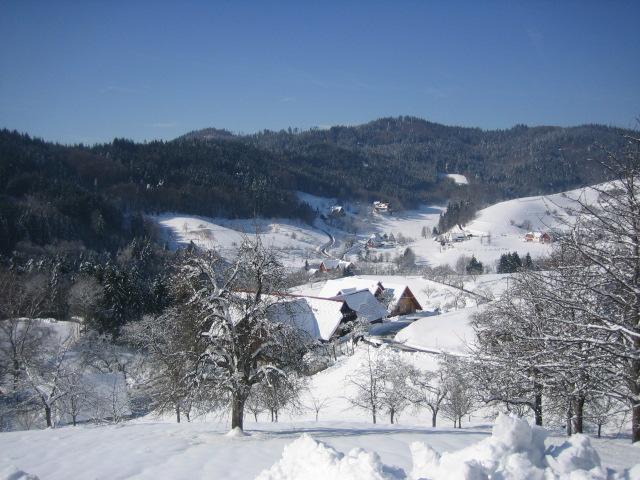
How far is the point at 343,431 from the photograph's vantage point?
13.3 m

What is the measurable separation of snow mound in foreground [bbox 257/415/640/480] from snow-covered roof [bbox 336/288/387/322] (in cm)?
4413

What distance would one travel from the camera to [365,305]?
52625 millimetres

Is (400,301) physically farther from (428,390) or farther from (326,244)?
(326,244)

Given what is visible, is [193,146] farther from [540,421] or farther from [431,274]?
[540,421]

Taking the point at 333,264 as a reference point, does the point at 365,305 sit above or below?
below

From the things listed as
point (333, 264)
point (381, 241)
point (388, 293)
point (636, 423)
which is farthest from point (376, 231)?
point (636, 423)

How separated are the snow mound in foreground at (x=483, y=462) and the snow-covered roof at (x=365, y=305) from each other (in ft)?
145

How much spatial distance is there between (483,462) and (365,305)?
48244 mm

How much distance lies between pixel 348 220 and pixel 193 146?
79436 millimetres

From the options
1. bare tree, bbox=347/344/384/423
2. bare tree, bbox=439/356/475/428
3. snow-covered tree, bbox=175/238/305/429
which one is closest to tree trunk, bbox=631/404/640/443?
snow-covered tree, bbox=175/238/305/429

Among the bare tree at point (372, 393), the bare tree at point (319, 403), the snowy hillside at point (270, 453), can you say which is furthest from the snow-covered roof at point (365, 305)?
the snowy hillside at point (270, 453)

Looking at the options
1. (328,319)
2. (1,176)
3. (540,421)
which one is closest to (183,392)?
(540,421)

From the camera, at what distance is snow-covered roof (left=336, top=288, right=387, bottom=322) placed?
167 feet

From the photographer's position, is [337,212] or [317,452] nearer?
[317,452]
